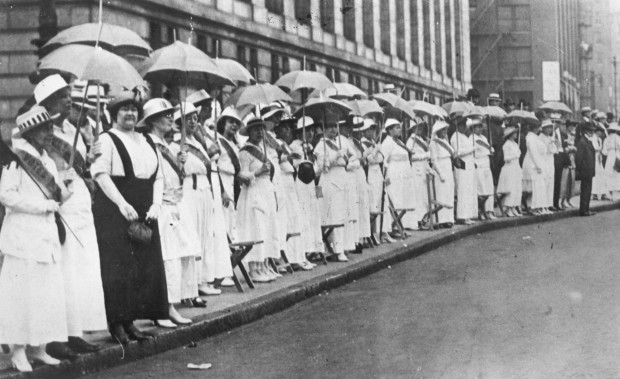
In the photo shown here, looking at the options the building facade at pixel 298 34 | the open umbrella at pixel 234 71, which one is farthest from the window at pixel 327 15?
the open umbrella at pixel 234 71

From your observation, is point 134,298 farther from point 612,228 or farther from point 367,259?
point 612,228

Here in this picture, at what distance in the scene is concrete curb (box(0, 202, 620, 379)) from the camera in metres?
8.44

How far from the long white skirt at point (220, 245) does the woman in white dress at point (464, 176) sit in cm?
1160

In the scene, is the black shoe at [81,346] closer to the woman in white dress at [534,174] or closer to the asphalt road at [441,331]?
the asphalt road at [441,331]

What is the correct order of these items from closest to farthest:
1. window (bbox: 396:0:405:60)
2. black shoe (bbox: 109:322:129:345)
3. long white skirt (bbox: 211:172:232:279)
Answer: black shoe (bbox: 109:322:129:345), long white skirt (bbox: 211:172:232:279), window (bbox: 396:0:405:60)

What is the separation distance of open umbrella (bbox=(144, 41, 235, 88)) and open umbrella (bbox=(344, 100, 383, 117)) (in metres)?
6.16

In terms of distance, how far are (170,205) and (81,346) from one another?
2.17 meters

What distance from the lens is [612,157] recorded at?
31500mm

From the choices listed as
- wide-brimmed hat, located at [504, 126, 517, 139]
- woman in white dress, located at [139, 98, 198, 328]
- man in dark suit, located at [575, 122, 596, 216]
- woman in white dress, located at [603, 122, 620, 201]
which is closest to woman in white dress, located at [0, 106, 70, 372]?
woman in white dress, located at [139, 98, 198, 328]

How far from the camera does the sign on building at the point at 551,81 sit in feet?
233

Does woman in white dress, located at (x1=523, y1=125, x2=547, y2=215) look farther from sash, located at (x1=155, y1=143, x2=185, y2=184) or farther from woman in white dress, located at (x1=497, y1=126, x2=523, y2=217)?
sash, located at (x1=155, y1=143, x2=185, y2=184)

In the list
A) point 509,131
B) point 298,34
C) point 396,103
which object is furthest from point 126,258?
point 298,34

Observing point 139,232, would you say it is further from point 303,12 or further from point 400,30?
point 400,30

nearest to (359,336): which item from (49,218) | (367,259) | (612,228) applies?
(49,218)
